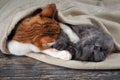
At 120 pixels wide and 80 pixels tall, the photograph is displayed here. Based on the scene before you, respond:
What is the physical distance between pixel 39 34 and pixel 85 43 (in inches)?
6.7

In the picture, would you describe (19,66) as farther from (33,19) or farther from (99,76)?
(99,76)

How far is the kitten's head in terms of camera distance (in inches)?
Answer: 34.8

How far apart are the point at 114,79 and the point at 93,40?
16cm

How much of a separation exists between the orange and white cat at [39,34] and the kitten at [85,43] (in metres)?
0.02

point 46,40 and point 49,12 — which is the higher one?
point 49,12

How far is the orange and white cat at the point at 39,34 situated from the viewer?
34.8 inches

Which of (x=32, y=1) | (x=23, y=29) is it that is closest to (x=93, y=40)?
(x=23, y=29)

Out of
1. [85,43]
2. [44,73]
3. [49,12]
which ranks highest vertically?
[49,12]

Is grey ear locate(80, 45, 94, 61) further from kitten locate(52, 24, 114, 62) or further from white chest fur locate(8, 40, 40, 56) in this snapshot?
white chest fur locate(8, 40, 40, 56)

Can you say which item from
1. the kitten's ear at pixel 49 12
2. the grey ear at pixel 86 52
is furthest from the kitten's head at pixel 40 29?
the grey ear at pixel 86 52

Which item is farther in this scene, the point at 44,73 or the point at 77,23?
the point at 77,23

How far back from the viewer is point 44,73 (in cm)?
85

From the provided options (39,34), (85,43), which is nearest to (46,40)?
(39,34)

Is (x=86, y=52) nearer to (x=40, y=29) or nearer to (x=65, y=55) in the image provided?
(x=65, y=55)
